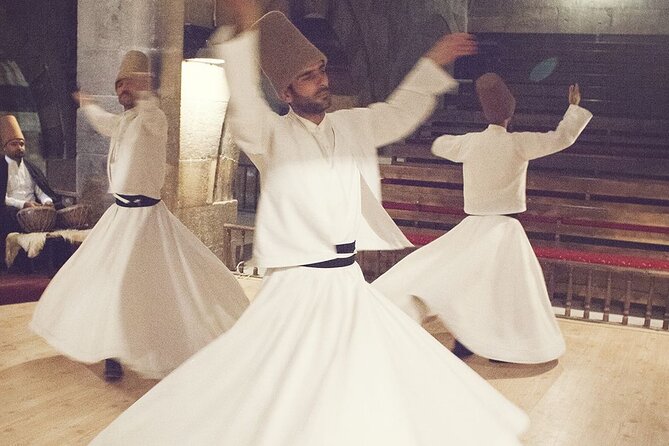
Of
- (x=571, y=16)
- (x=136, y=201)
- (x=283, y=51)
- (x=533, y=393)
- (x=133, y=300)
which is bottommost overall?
(x=533, y=393)

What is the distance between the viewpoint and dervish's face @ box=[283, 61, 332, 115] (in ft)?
9.23

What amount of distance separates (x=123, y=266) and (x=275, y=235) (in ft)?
6.10

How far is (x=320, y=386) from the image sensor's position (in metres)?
2.61

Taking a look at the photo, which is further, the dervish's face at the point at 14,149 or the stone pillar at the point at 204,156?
the stone pillar at the point at 204,156

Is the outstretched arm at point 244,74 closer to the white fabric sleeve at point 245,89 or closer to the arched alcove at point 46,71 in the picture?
the white fabric sleeve at point 245,89

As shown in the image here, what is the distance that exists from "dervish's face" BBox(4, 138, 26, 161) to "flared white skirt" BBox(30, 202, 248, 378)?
2.56m

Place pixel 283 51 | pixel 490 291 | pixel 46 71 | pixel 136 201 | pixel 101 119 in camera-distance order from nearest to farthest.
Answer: pixel 283 51 < pixel 136 201 < pixel 101 119 < pixel 490 291 < pixel 46 71

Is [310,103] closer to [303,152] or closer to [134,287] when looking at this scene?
[303,152]

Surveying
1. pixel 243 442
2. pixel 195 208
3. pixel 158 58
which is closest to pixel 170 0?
pixel 158 58

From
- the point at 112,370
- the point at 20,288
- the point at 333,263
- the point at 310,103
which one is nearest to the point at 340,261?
the point at 333,263

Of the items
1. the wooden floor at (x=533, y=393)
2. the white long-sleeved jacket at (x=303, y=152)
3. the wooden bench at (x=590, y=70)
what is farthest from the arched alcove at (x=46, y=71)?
the white long-sleeved jacket at (x=303, y=152)

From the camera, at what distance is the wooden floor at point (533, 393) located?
387 centimetres

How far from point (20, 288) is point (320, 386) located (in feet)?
14.8

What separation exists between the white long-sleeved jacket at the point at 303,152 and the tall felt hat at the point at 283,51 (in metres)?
0.11
